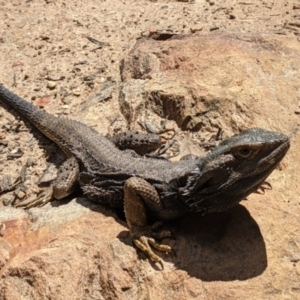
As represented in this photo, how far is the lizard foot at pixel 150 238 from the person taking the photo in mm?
3814

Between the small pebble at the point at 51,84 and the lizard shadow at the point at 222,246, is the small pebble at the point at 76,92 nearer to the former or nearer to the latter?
the small pebble at the point at 51,84

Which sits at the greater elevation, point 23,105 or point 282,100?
point 282,100

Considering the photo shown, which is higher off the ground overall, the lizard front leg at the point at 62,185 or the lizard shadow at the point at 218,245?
the lizard shadow at the point at 218,245

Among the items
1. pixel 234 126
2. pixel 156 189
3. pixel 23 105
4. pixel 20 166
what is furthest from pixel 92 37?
pixel 156 189

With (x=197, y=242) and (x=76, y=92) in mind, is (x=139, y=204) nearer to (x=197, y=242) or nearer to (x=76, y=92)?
(x=197, y=242)

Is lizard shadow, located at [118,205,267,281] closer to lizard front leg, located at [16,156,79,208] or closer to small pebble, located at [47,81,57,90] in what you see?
lizard front leg, located at [16,156,79,208]

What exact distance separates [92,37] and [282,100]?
127 inches

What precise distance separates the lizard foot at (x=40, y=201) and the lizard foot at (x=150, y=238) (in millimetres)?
1238

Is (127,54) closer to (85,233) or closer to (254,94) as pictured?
(254,94)

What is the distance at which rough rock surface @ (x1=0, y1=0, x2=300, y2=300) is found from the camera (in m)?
3.67

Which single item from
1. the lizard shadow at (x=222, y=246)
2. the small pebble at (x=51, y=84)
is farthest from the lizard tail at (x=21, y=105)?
the lizard shadow at (x=222, y=246)

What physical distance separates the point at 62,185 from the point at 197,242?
1556 millimetres

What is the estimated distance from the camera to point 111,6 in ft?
26.1

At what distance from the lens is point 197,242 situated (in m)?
3.84
